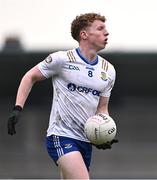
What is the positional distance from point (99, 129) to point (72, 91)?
454mm

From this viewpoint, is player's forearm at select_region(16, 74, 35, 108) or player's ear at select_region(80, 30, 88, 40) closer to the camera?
player's forearm at select_region(16, 74, 35, 108)

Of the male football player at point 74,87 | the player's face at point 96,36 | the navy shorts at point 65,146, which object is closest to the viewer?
the navy shorts at point 65,146

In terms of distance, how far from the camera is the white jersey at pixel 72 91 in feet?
31.4

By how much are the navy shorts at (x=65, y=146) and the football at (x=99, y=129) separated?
4.1 inches

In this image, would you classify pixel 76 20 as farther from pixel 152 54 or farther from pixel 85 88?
pixel 152 54

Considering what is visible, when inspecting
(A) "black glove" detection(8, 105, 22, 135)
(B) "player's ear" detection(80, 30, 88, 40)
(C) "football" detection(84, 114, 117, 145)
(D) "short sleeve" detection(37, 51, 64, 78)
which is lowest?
(C) "football" detection(84, 114, 117, 145)

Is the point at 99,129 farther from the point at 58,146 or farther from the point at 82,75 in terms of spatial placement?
the point at 82,75

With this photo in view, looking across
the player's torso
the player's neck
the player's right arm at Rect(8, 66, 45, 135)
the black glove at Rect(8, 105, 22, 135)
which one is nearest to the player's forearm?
the player's right arm at Rect(8, 66, 45, 135)

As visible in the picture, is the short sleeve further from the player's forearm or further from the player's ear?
the player's ear

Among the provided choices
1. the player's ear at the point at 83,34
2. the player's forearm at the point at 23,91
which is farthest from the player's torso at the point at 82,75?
the player's forearm at the point at 23,91

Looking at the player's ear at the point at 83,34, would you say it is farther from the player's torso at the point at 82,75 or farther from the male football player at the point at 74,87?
the player's torso at the point at 82,75

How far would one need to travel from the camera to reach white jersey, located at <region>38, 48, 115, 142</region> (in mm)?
9586

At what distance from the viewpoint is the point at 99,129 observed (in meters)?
9.55

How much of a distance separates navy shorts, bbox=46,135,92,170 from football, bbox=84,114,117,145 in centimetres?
10
